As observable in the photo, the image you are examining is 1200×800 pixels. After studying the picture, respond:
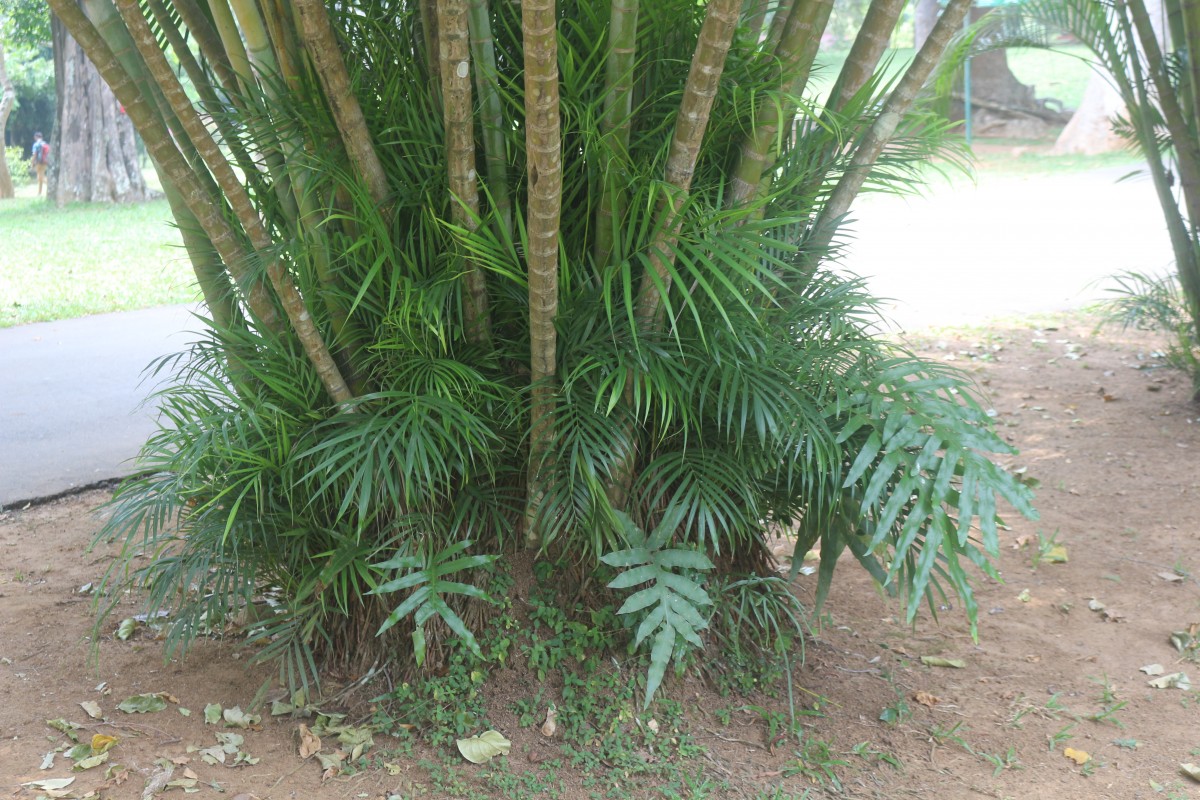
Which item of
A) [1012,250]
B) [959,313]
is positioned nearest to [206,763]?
[959,313]

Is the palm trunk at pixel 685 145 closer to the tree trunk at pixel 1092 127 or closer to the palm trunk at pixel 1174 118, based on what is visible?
the palm trunk at pixel 1174 118

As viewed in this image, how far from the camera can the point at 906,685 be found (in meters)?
3.06

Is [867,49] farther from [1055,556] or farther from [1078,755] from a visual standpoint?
[1055,556]

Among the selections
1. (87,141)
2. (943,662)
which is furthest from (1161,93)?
(87,141)

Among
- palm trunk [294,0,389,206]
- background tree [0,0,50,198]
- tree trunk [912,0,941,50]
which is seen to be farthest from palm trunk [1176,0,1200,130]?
background tree [0,0,50,198]

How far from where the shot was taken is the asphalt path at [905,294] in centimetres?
521

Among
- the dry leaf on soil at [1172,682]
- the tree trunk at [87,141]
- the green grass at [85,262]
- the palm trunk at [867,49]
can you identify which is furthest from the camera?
the tree trunk at [87,141]

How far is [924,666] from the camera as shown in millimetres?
3195

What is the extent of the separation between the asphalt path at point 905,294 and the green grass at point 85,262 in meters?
0.51

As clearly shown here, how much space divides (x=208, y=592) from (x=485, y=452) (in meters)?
0.96

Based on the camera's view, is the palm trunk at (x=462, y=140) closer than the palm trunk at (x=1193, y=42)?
Yes

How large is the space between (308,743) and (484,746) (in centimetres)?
46

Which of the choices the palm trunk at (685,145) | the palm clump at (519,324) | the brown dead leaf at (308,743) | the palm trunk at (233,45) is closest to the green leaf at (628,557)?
the palm clump at (519,324)

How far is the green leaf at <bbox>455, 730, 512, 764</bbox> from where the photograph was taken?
2.54 m
